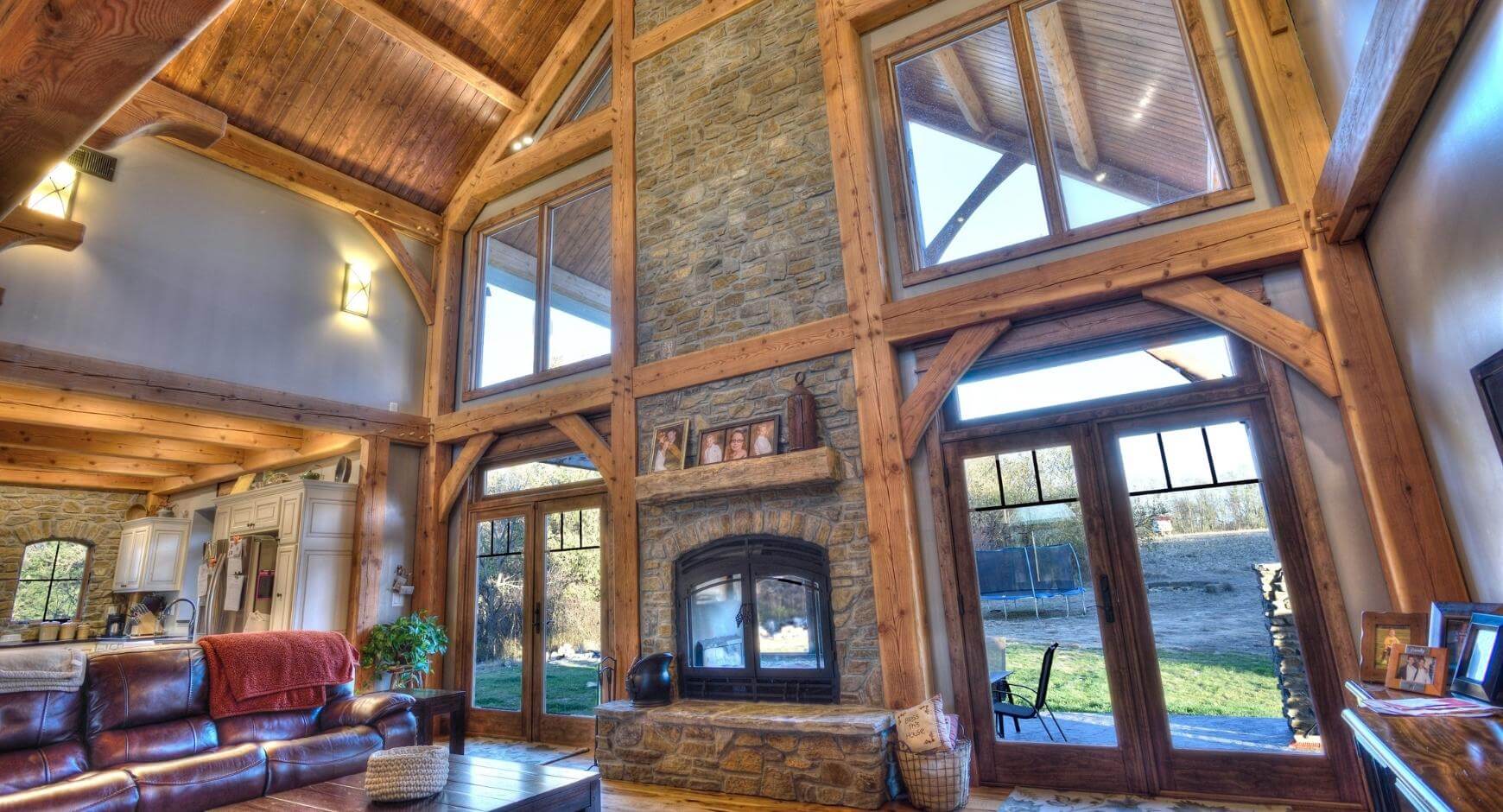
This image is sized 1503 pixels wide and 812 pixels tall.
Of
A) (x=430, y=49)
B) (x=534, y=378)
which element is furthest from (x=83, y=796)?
(x=430, y=49)

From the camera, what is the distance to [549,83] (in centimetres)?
738

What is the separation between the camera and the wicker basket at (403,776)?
8.95ft

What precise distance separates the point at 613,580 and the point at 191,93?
5.53m

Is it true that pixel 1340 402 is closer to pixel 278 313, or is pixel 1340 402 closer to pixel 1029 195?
pixel 1029 195

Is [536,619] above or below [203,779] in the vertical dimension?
above

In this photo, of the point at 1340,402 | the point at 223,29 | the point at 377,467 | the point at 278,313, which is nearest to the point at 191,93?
the point at 223,29

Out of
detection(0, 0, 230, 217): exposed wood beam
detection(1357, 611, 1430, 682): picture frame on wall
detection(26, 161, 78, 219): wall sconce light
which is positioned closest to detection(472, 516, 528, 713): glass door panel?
detection(26, 161, 78, 219): wall sconce light

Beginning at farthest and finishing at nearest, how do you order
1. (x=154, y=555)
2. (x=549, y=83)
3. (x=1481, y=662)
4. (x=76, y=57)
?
(x=154, y=555)
(x=549, y=83)
(x=1481, y=662)
(x=76, y=57)

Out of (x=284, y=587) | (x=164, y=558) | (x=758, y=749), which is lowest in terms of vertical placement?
(x=758, y=749)

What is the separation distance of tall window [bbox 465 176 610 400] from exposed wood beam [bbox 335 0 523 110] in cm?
117

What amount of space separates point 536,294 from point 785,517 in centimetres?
377

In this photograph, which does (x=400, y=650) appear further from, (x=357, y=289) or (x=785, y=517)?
(x=785, y=517)

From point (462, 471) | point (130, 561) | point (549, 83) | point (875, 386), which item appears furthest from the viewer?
point (130, 561)

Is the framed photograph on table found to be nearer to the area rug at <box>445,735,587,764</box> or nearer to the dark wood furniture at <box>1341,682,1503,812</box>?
the dark wood furniture at <box>1341,682,1503,812</box>
